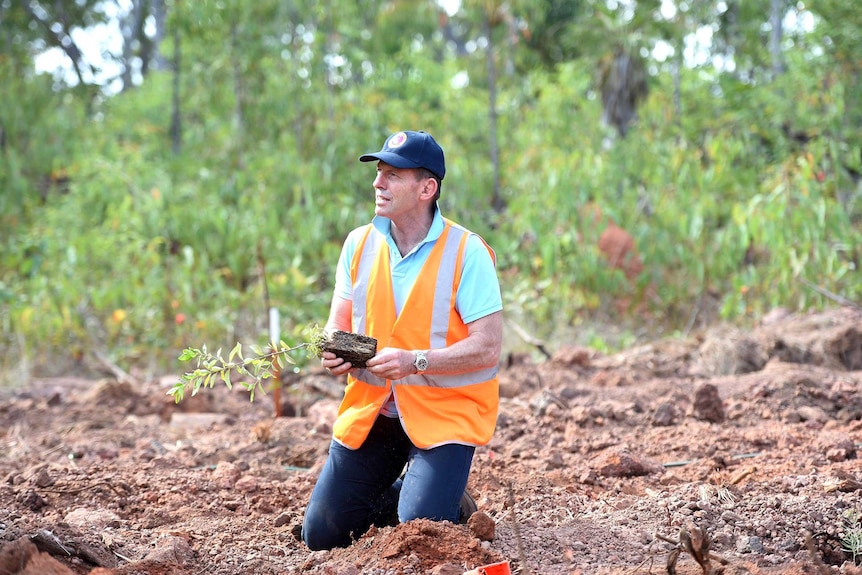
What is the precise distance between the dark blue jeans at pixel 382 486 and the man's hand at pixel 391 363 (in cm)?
34

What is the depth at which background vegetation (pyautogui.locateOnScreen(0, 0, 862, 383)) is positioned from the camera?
7840 mm

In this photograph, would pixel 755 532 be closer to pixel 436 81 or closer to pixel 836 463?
pixel 836 463

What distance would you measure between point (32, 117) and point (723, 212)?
29.4ft

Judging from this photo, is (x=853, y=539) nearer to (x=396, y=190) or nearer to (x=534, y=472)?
(x=534, y=472)

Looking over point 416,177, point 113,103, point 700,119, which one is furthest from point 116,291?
point 113,103

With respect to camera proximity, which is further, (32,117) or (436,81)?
(436,81)

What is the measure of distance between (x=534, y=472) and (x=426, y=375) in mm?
1051

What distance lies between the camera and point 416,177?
3.28 metres

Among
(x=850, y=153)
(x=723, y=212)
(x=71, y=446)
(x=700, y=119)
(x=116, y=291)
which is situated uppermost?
(x=700, y=119)

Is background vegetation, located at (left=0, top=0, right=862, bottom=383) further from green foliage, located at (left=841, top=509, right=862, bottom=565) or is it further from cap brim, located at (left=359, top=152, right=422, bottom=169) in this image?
green foliage, located at (left=841, top=509, right=862, bottom=565)

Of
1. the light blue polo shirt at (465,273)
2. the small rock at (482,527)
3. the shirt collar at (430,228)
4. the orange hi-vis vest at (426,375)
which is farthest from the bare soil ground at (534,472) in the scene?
the shirt collar at (430,228)

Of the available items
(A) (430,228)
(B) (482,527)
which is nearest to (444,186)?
(A) (430,228)

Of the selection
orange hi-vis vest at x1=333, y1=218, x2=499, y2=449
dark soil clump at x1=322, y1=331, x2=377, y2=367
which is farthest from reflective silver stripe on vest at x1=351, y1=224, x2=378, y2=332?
dark soil clump at x1=322, y1=331, x2=377, y2=367

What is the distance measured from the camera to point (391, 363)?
118 inches
